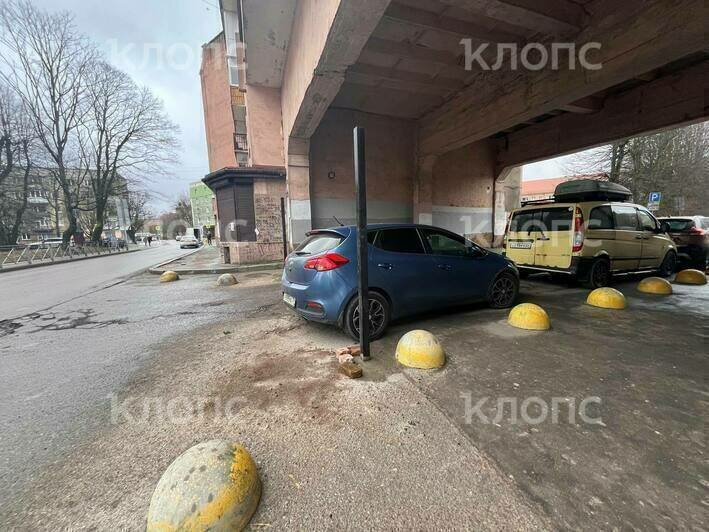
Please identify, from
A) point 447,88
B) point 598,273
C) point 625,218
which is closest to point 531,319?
point 598,273

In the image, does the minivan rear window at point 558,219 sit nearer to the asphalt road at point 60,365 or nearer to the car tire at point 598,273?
the car tire at point 598,273

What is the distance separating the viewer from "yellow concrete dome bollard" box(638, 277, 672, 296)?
5.94 meters

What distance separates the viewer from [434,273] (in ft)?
13.8

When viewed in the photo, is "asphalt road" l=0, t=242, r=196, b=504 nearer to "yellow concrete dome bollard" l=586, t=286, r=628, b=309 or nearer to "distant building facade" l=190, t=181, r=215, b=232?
"yellow concrete dome bollard" l=586, t=286, r=628, b=309

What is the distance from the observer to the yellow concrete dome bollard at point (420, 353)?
3.07 meters

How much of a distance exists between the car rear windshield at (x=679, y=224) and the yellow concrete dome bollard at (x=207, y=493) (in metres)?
12.4

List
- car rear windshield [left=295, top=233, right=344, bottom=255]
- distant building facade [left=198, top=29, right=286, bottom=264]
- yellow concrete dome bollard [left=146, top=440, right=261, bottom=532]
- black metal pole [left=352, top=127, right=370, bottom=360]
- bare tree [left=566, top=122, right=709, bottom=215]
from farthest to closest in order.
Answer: bare tree [left=566, top=122, right=709, bottom=215]
distant building facade [left=198, top=29, right=286, bottom=264]
car rear windshield [left=295, top=233, right=344, bottom=255]
black metal pole [left=352, top=127, right=370, bottom=360]
yellow concrete dome bollard [left=146, top=440, right=261, bottom=532]

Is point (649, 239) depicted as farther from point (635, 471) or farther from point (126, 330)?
point (126, 330)

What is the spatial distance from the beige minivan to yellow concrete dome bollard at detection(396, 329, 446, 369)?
470 centimetres

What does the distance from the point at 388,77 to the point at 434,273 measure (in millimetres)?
7107

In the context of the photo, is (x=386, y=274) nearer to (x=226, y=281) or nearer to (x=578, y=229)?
(x=578, y=229)

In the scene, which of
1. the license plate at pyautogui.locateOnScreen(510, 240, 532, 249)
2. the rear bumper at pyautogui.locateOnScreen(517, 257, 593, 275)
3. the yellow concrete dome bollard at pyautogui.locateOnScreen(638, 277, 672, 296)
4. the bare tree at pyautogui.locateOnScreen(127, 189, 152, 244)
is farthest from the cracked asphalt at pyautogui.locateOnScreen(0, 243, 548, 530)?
the bare tree at pyautogui.locateOnScreen(127, 189, 152, 244)

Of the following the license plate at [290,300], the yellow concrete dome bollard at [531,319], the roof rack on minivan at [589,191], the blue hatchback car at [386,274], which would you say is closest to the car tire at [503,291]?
the blue hatchback car at [386,274]

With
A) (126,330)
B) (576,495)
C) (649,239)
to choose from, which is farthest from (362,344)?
(649,239)
